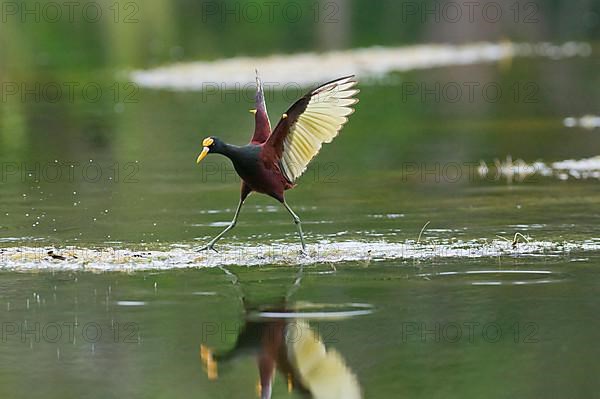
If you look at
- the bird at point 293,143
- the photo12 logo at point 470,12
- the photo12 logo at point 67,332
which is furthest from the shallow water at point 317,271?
the photo12 logo at point 470,12

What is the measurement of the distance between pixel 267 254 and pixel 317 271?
0.82 meters

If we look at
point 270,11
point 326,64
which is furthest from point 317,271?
point 270,11

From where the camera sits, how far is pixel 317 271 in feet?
34.2

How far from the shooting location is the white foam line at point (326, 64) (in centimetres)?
3203

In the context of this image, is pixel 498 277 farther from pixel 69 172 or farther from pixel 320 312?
pixel 69 172

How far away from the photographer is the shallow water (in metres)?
7.79

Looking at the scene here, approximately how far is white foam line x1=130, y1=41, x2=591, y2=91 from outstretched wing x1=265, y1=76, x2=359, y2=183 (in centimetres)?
1922

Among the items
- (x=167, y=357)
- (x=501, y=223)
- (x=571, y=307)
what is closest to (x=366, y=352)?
(x=167, y=357)

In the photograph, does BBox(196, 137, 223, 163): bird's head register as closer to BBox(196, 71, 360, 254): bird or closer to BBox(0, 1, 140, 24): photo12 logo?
BBox(196, 71, 360, 254): bird

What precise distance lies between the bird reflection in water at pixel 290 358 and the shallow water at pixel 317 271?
3 centimetres

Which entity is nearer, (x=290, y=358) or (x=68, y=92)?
(x=290, y=358)

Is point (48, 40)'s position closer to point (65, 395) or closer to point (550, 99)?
point (550, 99)

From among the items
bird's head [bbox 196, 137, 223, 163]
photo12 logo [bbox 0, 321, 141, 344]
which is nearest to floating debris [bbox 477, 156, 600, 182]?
bird's head [bbox 196, 137, 223, 163]

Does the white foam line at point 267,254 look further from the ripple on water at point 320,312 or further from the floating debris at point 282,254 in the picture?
the ripple on water at point 320,312
